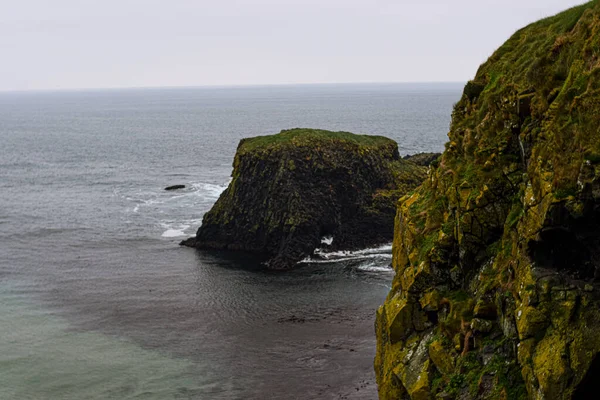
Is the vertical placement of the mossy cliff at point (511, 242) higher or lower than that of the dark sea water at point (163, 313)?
higher

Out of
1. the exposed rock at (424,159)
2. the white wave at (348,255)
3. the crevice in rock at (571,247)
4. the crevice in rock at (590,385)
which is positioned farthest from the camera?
the exposed rock at (424,159)

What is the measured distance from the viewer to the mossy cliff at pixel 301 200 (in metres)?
82.4

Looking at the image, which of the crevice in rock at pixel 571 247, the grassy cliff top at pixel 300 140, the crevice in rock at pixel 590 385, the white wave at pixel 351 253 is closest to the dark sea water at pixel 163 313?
the white wave at pixel 351 253

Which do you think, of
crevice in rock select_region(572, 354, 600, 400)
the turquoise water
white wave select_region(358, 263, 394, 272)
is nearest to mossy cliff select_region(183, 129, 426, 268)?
white wave select_region(358, 263, 394, 272)

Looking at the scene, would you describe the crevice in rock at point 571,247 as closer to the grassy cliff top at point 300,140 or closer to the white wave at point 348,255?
the white wave at point 348,255

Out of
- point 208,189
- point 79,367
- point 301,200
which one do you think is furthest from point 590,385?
point 208,189

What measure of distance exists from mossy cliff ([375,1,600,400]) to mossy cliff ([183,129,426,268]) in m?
45.2

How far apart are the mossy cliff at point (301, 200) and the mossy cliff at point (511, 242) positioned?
45.2m

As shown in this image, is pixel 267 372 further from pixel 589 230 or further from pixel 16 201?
pixel 16 201

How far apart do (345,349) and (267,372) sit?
697 centimetres

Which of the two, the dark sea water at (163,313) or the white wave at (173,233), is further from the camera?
the white wave at (173,233)

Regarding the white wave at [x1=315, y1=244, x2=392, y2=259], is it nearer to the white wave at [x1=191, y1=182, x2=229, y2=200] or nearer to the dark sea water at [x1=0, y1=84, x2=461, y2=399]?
the dark sea water at [x1=0, y1=84, x2=461, y2=399]

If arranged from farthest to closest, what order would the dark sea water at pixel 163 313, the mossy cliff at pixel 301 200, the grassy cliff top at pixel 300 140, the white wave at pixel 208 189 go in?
the white wave at pixel 208 189
the grassy cliff top at pixel 300 140
the mossy cliff at pixel 301 200
the dark sea water at pixel 163 313

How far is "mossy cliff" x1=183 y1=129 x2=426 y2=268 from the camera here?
82.4 m
